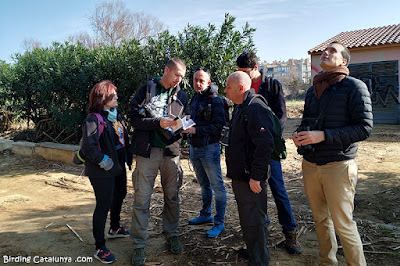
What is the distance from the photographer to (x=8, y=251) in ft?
12.4

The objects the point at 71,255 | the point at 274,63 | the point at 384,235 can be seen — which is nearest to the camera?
the point at 71,255

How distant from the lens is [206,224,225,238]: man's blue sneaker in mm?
4008

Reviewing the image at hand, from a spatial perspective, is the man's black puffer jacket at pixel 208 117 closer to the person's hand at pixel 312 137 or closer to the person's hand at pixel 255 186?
the person's hand at pixel 255 186

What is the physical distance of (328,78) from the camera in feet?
9.45

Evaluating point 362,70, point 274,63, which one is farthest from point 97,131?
point 274,63

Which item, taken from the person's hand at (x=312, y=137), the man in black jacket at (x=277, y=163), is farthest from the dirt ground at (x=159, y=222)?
the person's hand at (x=312, y=137)

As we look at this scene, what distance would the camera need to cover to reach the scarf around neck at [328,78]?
283 centimetres

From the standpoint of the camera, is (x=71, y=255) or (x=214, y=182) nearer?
(x=71, y=255)

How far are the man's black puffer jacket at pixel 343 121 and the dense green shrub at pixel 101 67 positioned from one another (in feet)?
16.5

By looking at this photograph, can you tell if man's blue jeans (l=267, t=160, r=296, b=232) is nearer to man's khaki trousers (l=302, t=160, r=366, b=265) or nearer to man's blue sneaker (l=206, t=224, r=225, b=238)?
man's khaki trousers (l=302, t=160, r=366, b=265)

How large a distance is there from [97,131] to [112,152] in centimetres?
30

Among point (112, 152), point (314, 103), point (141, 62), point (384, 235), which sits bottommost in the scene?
point (384, 235)

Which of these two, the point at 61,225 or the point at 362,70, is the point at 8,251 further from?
the point at 362,70

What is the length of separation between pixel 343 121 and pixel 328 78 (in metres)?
0.42
